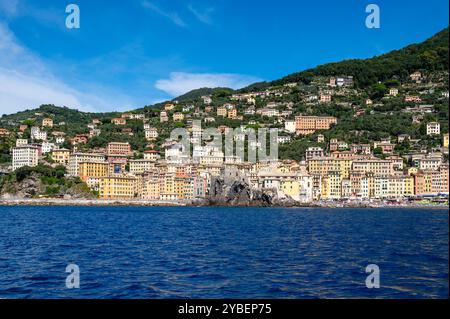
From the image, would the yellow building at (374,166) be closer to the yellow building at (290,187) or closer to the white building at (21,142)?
the yellow building at (290,187)

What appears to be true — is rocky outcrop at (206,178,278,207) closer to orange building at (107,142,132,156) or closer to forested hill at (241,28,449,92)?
orange building at (107,142,132,156)

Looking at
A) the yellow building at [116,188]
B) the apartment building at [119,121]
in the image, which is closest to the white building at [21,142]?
the apartment building at [119,121]

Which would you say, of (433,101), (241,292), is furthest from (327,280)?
(433,101)

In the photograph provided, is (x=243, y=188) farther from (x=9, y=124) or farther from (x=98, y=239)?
(x=9, y=124)

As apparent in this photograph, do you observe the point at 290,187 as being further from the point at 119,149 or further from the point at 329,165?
the point at 119,149

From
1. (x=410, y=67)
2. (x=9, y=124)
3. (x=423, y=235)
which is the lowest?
(x=423, y=235)

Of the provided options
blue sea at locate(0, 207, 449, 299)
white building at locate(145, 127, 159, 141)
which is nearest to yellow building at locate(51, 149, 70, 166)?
white building at locate(145, 127, 159, 141)
